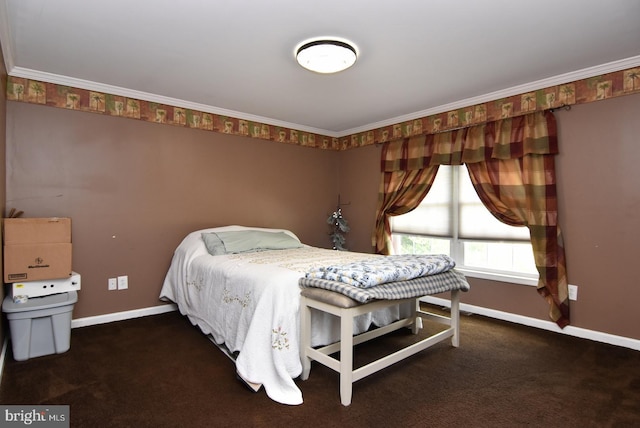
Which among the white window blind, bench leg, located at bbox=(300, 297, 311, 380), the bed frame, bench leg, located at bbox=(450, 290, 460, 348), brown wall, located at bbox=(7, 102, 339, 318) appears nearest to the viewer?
the bed frame

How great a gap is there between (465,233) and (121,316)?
11.8 feet

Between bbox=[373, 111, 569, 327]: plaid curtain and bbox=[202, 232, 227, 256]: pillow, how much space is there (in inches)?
88.2

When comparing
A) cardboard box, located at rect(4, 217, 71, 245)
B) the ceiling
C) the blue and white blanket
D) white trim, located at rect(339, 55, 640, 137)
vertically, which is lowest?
the blue and white blanket

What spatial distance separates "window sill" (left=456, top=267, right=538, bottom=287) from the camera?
3.22 m

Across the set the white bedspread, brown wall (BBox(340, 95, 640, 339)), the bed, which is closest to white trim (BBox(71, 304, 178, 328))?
the bed

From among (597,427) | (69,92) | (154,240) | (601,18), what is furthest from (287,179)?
(597,427)

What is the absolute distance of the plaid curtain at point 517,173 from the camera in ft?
9.89

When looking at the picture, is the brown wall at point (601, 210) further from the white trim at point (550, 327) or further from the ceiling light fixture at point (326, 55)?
the ceiling light fixture at point (326, 55)

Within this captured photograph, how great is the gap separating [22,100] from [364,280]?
3163 mm

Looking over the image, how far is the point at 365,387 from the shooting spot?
2090 mm

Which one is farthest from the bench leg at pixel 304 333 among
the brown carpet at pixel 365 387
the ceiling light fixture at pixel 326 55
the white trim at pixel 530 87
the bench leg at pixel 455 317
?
the white trim at pixel 530 87

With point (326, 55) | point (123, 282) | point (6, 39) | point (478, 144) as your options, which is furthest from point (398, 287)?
point (6, 39)

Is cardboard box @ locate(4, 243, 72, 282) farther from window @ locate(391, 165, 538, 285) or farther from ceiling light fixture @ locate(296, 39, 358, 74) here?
window @ locate(391, 165, 538, 285)

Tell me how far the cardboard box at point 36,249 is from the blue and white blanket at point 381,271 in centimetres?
189
